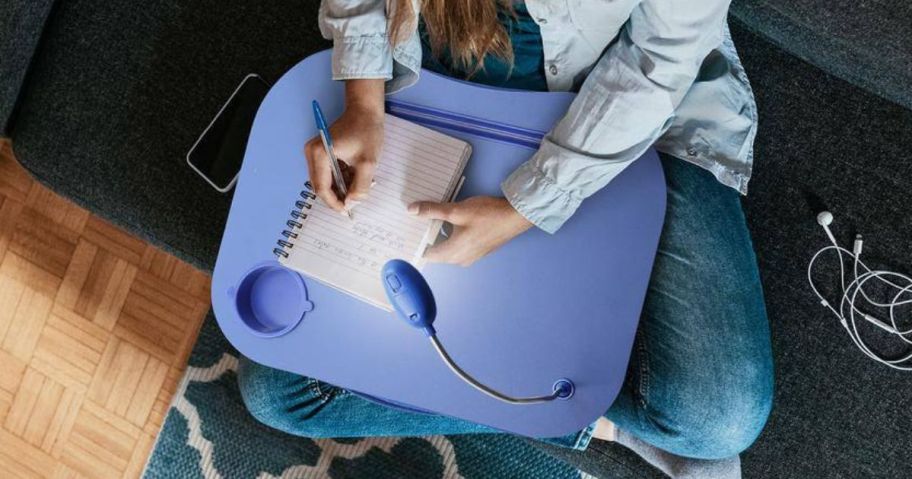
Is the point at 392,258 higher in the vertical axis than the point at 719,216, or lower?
lower

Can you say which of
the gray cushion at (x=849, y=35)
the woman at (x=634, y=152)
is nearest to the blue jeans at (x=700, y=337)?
the woman at (x=634, y=152)

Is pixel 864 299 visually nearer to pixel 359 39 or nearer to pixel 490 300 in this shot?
pixel 490 300

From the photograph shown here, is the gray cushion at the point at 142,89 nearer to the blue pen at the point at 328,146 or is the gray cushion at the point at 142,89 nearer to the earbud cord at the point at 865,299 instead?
the blue pen at the point at 328,146

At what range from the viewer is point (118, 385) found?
132 cm

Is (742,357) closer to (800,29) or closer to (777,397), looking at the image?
(777,397)

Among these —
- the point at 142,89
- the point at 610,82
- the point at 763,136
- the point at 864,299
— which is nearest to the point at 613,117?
the point at 610,82

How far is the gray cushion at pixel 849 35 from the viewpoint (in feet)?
2.76

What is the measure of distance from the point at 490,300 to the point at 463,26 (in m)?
0.29

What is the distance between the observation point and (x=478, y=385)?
765mm

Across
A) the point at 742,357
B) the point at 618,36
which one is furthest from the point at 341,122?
the point at 742,357

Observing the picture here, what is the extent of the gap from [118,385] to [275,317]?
2.10 ft

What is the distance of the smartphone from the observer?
1.06 m

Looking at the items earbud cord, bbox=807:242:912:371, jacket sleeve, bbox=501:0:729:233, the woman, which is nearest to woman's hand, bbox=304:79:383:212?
the woman

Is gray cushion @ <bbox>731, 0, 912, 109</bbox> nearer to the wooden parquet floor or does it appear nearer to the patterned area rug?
the patterned area rug
